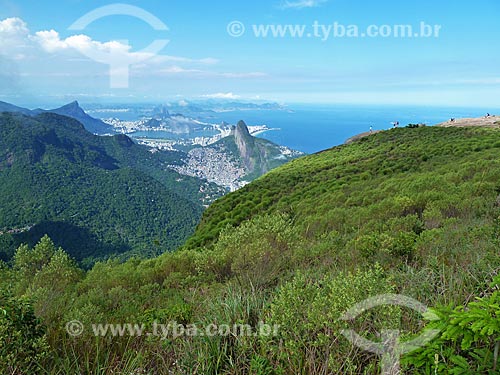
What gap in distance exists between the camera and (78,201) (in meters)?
108

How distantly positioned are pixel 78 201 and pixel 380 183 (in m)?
110

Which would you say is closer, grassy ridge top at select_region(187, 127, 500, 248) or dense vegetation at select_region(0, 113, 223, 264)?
grassy ridge top at select_region(187, 127, 500, 248)

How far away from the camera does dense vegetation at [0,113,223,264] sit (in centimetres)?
8381

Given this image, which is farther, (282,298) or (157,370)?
(282,298)

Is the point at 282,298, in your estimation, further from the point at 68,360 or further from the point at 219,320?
the point at 68,360

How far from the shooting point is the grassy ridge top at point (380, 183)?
12320 mm

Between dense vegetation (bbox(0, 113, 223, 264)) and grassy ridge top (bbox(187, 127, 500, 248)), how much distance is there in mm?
50658

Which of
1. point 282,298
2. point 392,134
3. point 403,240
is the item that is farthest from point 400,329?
point 392,134

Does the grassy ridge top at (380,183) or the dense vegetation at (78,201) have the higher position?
the grassy ridge top at (380,183)

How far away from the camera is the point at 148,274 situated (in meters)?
10.7

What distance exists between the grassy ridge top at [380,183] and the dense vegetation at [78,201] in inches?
1994

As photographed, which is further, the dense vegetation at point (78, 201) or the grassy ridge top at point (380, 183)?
the dense vegetation at point (78, 201)

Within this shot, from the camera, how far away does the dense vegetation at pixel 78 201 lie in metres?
83.8

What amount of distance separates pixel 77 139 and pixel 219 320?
202 m
